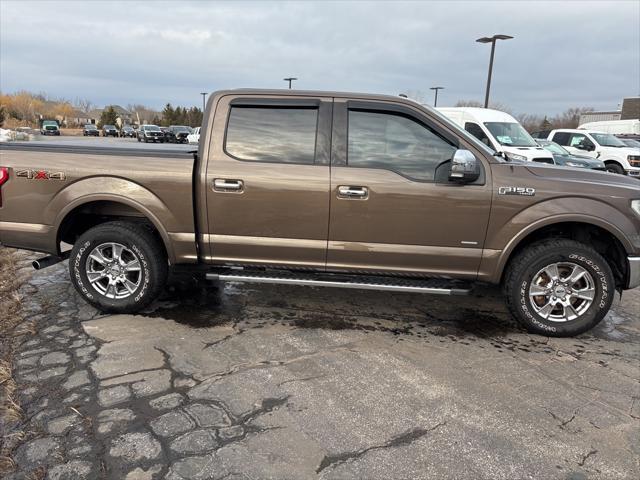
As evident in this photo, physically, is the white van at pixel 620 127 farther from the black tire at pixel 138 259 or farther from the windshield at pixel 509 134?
the black tire at pixel 138 259

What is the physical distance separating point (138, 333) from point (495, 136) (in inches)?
428

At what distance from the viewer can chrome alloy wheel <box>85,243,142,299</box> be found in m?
4.30

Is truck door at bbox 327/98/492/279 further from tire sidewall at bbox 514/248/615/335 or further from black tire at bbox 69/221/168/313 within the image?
black tire at bbox 69/221/168/313

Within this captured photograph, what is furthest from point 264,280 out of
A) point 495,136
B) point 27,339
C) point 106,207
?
point 495,136

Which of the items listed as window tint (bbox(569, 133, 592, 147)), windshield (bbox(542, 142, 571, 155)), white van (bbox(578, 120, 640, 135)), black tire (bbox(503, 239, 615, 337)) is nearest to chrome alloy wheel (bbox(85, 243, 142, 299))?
black tire (bbox(503, 239, 615, 337))

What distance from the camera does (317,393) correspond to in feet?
10.4

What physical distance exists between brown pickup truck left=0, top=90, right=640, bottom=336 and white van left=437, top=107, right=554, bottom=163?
790 cm

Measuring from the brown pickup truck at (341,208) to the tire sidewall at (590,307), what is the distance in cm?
1

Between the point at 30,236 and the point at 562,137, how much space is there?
61.9 ft

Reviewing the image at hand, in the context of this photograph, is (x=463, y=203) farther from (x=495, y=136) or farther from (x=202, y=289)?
(x=495, y=136)

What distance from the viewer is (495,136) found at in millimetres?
12219

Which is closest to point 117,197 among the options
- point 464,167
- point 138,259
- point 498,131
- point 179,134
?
point 138,259

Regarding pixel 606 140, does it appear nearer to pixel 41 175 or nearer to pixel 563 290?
pixel 563 290

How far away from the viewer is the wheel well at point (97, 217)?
434 cm
